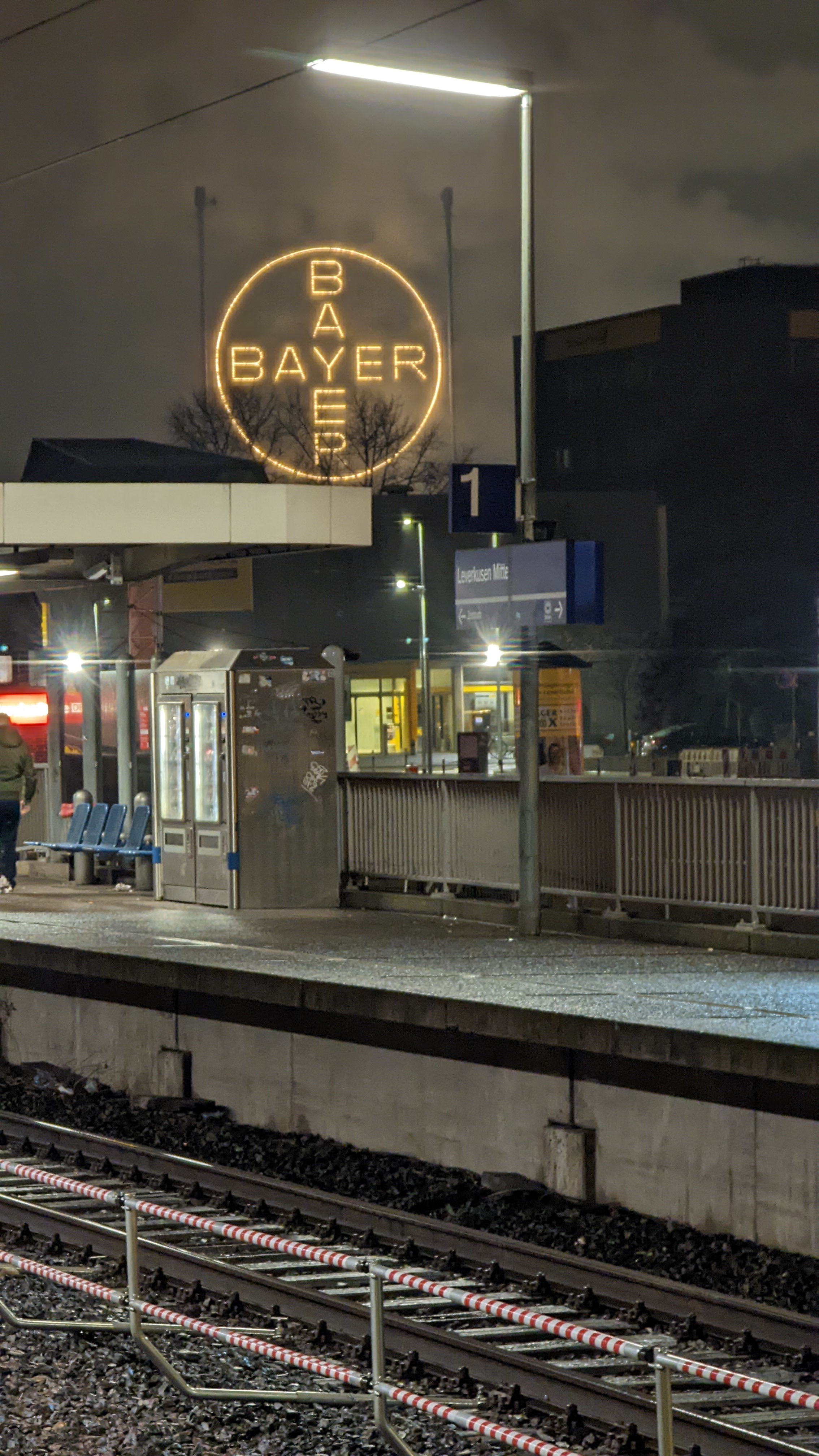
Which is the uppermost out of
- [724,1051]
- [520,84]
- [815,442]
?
[815,442]

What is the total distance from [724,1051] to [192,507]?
35.6 ft

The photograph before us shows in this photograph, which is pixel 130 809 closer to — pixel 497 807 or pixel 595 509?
pixel 497 807

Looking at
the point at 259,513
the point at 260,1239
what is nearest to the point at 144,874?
the point at 259,513

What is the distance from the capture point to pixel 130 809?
2270cm

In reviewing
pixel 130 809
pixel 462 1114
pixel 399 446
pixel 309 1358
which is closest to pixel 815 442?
pixel 399 446

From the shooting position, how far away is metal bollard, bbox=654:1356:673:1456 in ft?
17.1

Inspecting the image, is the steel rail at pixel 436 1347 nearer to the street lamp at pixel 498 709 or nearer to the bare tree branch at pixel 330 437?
the street lamp at pixel 498 709

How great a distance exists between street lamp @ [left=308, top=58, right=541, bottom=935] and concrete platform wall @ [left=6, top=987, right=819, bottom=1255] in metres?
3.15

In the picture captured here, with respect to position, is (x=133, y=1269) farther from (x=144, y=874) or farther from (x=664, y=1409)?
(x=144, y=874)

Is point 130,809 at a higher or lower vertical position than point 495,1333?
higher

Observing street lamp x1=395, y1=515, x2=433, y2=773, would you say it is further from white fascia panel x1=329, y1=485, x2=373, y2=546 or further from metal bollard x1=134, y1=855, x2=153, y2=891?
white fascia panel x1=329, y1=485, x2=373, y2=546

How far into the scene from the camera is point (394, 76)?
14.0 m

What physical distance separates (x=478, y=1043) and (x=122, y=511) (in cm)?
923

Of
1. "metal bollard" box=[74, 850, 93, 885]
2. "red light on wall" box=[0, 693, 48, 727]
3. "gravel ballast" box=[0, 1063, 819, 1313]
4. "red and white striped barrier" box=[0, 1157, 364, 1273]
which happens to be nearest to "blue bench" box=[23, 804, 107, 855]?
"metal bollard" box=[74, 850, 93, 885]
